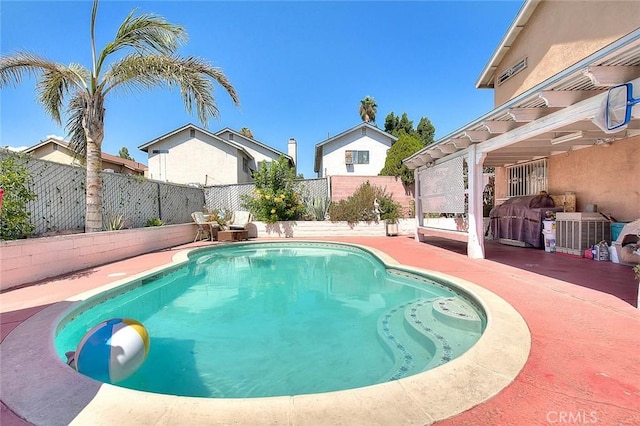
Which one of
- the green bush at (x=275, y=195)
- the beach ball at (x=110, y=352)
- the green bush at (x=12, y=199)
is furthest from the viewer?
the green bush at (x=275, y=195)

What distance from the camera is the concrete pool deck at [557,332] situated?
193 cm

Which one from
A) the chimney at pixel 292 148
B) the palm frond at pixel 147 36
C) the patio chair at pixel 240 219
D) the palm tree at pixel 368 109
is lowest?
the patio chair at pixel 240 219

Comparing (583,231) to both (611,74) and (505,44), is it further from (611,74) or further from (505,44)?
(505,44)

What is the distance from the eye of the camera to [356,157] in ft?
84.2

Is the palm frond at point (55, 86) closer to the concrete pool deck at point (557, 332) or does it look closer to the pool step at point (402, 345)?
the concrete pool deck at point (557, 332)

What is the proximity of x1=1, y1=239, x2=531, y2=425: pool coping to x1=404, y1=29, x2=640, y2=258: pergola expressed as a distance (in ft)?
11.8

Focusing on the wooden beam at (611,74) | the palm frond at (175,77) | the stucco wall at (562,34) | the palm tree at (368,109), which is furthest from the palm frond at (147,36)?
the palm tree at (368,109)

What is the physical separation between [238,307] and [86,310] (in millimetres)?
2213

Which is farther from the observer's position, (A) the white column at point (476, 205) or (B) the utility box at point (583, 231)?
(A) the white column at point (476, 205)

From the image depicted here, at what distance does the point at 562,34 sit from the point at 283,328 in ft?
35.2

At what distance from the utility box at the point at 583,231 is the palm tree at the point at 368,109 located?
36.9m

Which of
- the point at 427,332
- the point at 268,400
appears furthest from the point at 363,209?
the point at 268,400

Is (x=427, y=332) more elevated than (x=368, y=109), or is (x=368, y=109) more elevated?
(x=368, y=109)

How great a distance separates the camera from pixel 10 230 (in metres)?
5.79
